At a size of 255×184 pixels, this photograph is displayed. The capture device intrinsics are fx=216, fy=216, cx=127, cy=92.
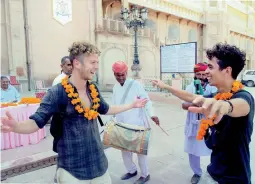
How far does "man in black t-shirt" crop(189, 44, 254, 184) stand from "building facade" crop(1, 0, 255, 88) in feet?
Result: 42.9

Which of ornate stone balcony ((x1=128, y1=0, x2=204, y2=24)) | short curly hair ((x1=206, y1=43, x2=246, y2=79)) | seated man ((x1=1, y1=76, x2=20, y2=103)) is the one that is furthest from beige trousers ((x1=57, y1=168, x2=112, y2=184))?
ornate stone balcony ((x1=128, y1=0, x2=204, y2=24))

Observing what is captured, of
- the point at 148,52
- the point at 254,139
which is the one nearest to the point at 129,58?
the point at 148,52

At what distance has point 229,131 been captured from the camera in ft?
4.71

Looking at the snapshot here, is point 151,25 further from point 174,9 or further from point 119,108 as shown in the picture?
point 119,108

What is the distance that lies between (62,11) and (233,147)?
14957mm

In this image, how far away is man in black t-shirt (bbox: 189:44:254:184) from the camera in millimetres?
1429

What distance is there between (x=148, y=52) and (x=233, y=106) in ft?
60.4

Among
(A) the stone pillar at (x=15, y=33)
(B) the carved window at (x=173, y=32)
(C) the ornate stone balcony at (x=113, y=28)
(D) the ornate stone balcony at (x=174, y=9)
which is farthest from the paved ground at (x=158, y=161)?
(B) the carved window at (x=173, y=32)

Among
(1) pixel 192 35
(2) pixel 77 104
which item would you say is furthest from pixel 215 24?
(2) pixel 77 104

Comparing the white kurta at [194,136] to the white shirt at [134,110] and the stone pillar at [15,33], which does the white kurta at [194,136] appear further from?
the stone pillar at [15,33]

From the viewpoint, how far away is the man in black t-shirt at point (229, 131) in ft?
Result: 4.69

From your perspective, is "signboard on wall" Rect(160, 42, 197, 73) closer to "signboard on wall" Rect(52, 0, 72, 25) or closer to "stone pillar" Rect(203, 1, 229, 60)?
"signboard on wall" Rect(52, 0, 72, 25)

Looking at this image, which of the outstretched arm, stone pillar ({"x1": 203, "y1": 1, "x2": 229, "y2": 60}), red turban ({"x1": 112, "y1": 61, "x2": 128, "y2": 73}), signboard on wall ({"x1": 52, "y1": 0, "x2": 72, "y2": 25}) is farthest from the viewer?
stone pillar ({"x1": 203, "y1": 1, "x2": 229, "y2": 60})

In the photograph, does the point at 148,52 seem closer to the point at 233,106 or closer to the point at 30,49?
the point at 30,49
